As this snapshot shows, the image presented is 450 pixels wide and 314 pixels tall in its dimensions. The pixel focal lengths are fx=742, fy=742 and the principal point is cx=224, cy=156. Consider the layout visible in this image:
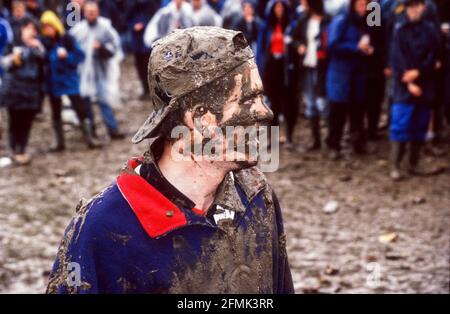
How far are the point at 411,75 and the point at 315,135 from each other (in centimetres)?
227

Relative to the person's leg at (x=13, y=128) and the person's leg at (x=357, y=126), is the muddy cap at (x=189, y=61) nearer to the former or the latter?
the person's leg at (x=357, y=126)

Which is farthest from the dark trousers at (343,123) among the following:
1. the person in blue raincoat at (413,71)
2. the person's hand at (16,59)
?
the person's hand at (16,59)

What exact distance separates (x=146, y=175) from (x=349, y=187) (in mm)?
6692

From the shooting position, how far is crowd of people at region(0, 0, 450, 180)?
855 cm

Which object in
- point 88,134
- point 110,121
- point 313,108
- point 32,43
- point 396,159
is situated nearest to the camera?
point 396,159

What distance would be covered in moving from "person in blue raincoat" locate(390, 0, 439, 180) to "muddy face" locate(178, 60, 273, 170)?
6.55 meters

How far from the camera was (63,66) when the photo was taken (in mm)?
10102

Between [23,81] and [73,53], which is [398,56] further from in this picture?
[23,81]

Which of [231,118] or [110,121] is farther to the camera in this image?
[110,121]

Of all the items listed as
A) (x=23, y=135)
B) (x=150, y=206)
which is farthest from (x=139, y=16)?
(x=150, y=206)

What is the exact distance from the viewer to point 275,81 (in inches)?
415

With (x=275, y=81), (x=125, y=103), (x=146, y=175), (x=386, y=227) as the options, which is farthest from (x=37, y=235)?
(x=125, y=103)

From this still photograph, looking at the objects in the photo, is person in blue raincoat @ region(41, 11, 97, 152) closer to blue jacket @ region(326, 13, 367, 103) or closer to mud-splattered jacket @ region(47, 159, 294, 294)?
blue jacket @ region(326, 13, 367, 103)

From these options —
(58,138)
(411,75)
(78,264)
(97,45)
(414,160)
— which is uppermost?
(78,264)
